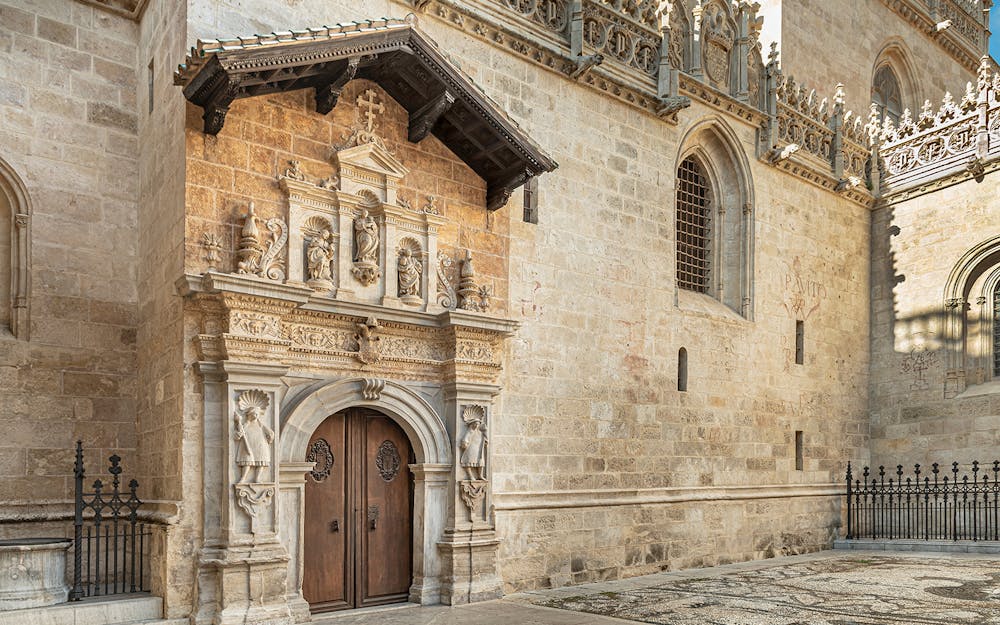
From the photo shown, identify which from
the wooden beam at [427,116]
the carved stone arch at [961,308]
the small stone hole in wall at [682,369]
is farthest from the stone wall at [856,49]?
the wooden beam at [427,116]

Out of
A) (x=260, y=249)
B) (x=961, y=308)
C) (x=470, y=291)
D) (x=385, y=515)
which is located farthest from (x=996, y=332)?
(x=260, y=249)

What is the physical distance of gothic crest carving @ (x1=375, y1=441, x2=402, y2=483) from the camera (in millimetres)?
10070

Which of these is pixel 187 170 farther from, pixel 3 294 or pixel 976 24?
pixel 976 24

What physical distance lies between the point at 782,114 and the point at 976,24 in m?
12.6

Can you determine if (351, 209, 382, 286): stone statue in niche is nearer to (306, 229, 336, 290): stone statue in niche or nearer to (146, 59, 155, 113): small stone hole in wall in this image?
(306, 229, 336, 290): stone statue in niche

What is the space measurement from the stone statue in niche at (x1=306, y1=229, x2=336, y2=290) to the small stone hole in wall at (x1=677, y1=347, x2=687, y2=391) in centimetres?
624

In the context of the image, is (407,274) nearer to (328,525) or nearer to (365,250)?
(365,250)

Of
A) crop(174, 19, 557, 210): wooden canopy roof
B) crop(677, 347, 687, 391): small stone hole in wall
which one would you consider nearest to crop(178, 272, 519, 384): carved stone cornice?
crop(174, 19, 557, 210): wooden canopy roof

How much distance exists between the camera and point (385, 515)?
1005 cm

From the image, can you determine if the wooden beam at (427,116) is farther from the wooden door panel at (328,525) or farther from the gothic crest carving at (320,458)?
the gothic crest carving at (320,458)

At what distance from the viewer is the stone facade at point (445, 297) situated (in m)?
8.70

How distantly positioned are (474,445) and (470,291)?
1.85 metres

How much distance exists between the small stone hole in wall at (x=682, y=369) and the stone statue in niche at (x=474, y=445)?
4.26 m

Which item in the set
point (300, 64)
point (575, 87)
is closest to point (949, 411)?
point (575, 87)
